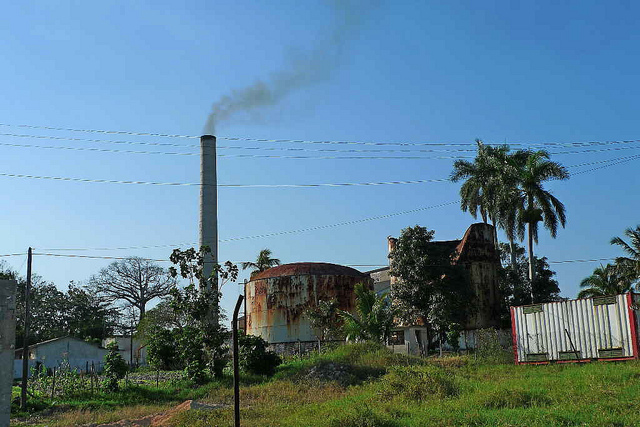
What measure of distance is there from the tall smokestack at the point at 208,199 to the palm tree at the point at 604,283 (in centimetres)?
3128

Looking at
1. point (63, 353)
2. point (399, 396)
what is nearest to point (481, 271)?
point (399, 396)

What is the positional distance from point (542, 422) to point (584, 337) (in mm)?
12607

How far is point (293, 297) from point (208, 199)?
883 cm

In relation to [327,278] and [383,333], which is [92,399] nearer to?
[383,333]

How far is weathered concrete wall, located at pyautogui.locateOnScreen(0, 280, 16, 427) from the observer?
59.8ft

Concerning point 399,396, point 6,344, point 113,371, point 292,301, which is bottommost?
point 399,396

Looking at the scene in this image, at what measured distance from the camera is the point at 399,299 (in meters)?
41.9

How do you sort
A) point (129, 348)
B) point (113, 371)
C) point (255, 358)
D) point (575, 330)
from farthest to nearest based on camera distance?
point (129, 348) < point (255, 358) < point (113, 371) < point (575, 330)

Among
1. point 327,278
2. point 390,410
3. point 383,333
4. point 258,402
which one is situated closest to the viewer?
point 390,410

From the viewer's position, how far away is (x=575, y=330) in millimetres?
26484

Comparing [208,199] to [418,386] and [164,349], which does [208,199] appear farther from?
[418,386]

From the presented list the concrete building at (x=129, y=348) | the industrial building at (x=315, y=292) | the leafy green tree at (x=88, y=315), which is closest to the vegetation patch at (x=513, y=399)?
the industrial building at (x=315, y=292)

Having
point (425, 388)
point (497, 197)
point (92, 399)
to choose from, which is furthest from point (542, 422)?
point (497, 197)

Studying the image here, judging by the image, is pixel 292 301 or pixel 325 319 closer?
pixel 325 319
